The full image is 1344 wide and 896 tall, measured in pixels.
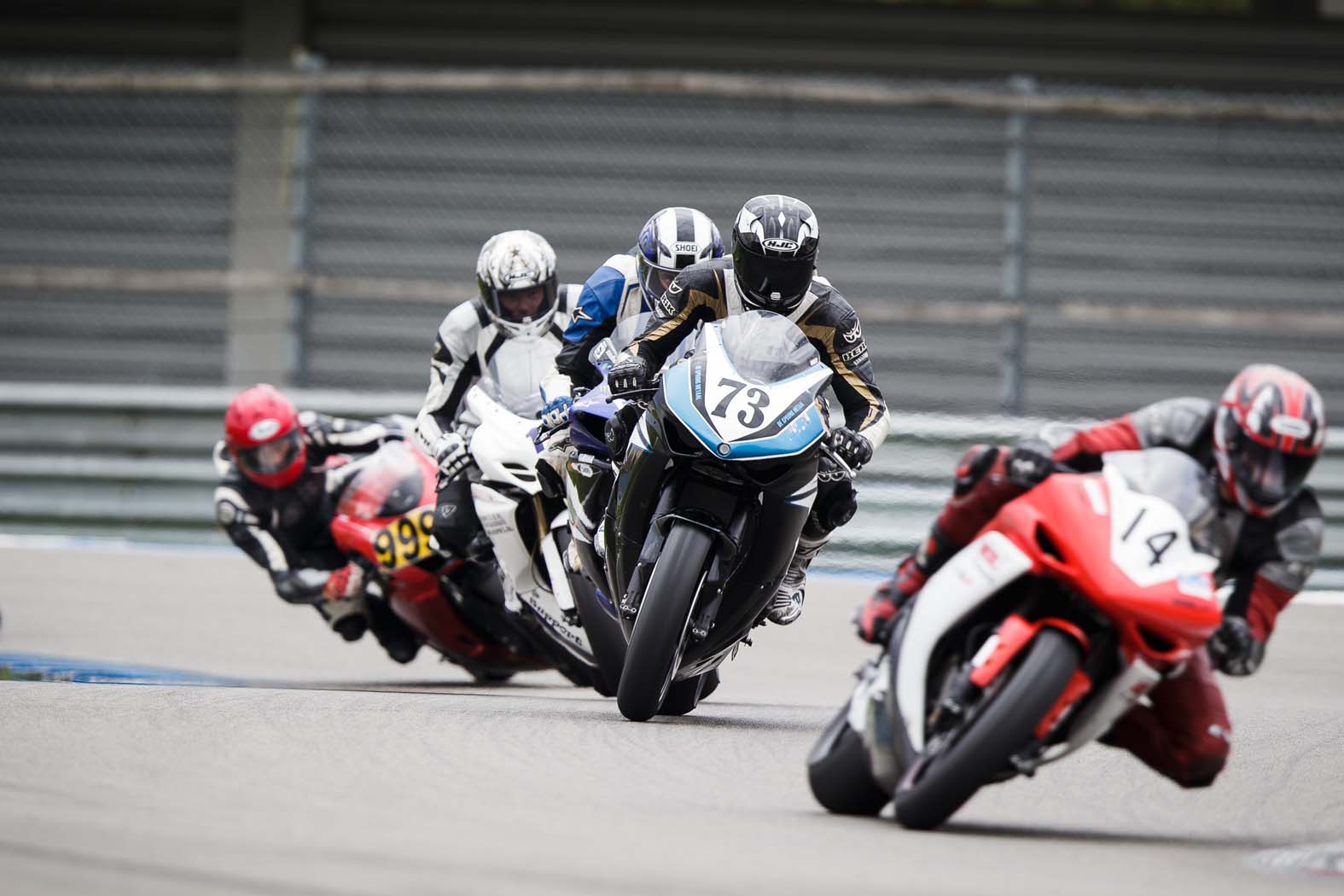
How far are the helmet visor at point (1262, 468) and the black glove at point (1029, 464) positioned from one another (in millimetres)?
442

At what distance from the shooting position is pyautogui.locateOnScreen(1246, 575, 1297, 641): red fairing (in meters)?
5.04

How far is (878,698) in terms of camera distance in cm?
493

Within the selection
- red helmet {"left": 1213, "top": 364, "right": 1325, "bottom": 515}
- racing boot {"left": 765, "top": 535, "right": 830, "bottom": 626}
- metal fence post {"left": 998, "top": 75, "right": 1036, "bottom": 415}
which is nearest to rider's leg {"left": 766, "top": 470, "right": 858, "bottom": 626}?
racing boot {"left": 765, "top": 535, "right": 830, "bottom": 626}

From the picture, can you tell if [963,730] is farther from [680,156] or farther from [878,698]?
[680,156]

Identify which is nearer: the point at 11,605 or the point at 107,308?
the point at 11,605

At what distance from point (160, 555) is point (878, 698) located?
31.6 ft

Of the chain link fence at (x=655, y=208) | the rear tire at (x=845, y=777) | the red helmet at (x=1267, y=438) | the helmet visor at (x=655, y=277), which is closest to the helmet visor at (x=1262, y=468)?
the red helmet at (x=1267, y=438)

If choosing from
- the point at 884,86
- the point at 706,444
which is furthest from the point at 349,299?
the point at 706,444

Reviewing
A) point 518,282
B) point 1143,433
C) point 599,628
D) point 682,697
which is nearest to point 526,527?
point 599,628

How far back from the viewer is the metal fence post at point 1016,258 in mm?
13391

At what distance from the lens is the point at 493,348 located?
9047 mm

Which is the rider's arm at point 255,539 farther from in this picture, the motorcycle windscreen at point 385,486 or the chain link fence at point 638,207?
the chain link fence at point 638,207

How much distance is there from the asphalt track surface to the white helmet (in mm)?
1531

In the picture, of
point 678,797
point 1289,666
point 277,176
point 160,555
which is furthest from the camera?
point 277,176
